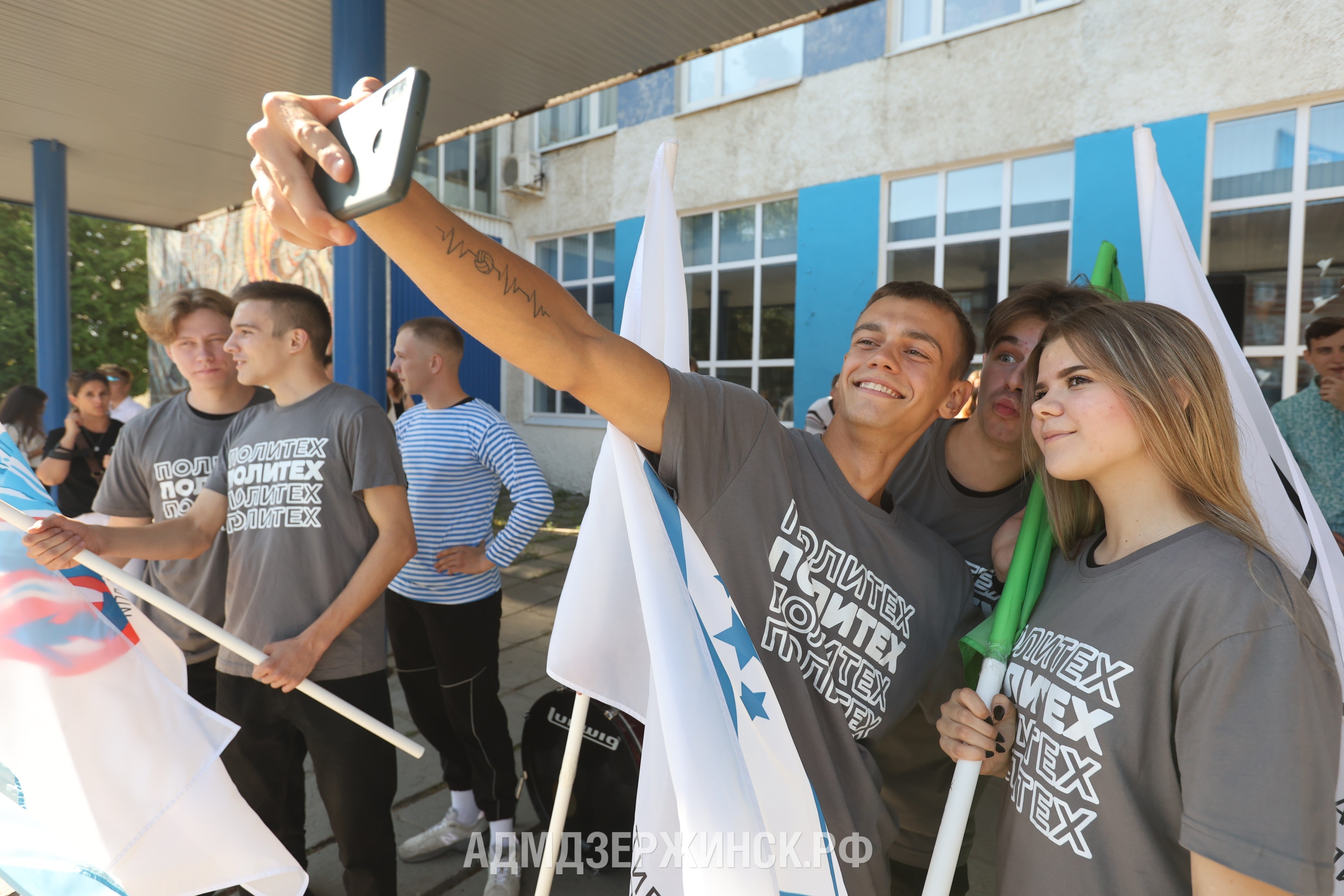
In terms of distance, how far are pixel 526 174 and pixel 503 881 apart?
10.9 meters

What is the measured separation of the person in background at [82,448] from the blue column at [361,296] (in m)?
1.56

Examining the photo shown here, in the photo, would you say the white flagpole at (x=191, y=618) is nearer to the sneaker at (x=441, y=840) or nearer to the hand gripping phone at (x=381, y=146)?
the sneaker at (x=441, y=840)

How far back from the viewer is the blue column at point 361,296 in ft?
14.0

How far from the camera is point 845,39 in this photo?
8.45m

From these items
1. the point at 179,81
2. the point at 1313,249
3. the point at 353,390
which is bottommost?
the point at 353,390

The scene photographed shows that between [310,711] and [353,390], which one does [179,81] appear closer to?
[353,390]

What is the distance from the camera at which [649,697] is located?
146cm

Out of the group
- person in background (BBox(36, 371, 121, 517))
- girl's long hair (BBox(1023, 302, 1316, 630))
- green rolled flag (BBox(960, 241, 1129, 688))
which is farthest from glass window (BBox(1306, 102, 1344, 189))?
person in background (BBox(36, 371, 121, 517))

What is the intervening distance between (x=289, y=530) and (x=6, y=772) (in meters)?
0.90

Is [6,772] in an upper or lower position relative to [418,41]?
lower

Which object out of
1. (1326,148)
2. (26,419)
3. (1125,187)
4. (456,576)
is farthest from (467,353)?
(1326,148)

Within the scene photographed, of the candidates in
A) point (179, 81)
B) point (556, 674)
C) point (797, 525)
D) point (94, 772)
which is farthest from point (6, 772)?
point (179, 81)

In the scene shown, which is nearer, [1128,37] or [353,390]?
[353,390]

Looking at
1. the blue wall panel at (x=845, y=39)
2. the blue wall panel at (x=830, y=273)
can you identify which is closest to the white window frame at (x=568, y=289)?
the blue wall panel at (x=830, y=273)
